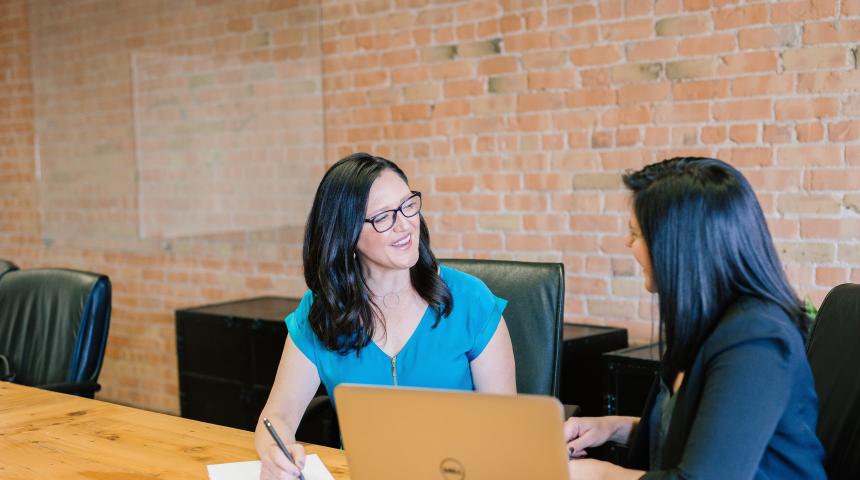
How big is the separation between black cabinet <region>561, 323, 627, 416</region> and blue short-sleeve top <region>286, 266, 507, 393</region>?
0.97m

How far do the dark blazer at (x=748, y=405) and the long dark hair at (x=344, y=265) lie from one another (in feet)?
2.87

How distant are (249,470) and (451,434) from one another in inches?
26.4

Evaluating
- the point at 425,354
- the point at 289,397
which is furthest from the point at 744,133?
the point at 289,397

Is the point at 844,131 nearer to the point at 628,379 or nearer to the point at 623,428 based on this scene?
the point at 628,379

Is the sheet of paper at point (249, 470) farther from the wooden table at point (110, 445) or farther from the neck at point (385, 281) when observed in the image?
the neck at point (385, 281)

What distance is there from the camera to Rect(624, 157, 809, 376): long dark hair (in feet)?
4.51

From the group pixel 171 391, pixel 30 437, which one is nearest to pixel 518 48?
pixel 30 437

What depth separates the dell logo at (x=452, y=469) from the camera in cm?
131

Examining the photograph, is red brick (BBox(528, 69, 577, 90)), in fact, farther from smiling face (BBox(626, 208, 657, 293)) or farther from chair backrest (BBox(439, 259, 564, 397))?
smiling face (BBox(626, 208, 657, 293))

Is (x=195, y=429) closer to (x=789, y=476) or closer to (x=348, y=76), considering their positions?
(x=789, y=476)

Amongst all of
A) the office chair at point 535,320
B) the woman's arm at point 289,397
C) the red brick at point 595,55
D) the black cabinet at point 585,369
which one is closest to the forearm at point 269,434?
the woman's arm at point 289,397

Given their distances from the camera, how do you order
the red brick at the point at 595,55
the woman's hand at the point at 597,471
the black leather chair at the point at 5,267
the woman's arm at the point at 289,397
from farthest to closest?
the black leather chair at the point at 5,267 < the red brick at the point at 595,55 < the woman's arm at the point at 289,397 < the woman's hand at the point at 597,471

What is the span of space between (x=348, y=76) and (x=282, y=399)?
85.9 inches

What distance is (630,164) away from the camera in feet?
10.7
